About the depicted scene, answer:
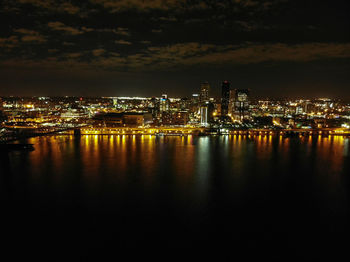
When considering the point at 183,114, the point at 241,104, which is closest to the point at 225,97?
the point at 241,104

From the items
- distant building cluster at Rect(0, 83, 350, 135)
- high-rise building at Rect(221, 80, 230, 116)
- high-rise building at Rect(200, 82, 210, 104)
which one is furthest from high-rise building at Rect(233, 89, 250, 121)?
high-rise building at Rect(200, 82, 210, 104)

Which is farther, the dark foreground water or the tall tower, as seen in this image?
the tall tower

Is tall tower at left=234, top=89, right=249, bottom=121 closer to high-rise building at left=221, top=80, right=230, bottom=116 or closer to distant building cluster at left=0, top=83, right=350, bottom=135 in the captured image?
distant building cluster at left=0, top=83, right=350, bottom=135

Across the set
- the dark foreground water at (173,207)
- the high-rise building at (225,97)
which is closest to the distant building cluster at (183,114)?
the high-rise building at (225,97)

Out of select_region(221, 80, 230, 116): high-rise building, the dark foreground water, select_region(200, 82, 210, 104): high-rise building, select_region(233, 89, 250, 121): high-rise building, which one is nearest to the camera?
the dark foreground water

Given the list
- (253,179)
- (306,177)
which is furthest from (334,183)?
(253,179)

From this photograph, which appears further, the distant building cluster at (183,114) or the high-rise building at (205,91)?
the high-rise building at (205,91)

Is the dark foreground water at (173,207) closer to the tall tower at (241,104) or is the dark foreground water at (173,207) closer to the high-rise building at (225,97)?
the tall tower at (241,104)
